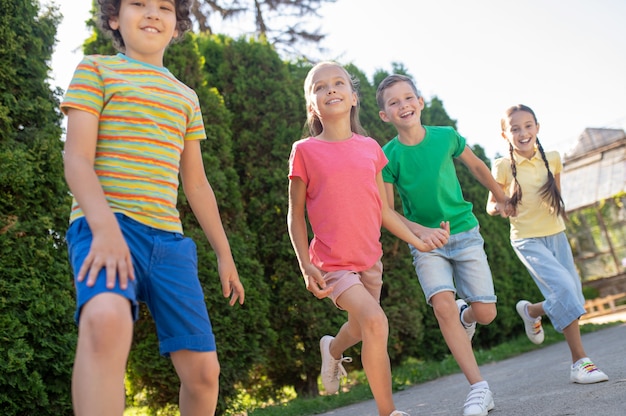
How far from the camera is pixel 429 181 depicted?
157 inches

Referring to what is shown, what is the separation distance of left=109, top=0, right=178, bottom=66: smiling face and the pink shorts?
1.42 meters

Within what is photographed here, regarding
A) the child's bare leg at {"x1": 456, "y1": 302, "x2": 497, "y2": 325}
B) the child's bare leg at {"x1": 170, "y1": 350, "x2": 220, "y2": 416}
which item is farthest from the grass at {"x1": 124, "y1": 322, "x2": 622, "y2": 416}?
the child's bare leg at {"x1": 170, "y1": 350, "x2": 220, "y2": 416}

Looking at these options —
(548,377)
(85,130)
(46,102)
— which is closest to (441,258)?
(548,377)

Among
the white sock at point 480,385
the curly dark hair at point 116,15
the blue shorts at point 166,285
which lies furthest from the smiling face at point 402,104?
the blue shorts at point 166,285

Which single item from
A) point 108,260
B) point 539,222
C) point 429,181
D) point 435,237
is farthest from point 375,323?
point 539,222

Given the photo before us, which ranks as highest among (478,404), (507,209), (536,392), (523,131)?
(523,131)

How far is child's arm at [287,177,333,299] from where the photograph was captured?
3.24m

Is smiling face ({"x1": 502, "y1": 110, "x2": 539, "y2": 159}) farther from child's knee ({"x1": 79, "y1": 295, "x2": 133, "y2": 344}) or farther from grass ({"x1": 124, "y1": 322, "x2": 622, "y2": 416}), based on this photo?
child's knee ({"x1": 79, "y1": 295, "x2": 133, "y2": 344})

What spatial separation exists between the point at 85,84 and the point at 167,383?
A: 3664 mm

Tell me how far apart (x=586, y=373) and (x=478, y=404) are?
35.4 inches

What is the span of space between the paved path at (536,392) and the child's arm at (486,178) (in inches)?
46.1

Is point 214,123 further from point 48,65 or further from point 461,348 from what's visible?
point 461,348

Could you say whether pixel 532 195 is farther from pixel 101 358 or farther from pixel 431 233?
pixel 101 358

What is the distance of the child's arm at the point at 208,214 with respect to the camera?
8.14 ft
